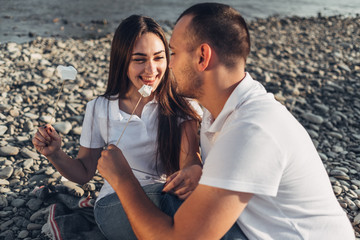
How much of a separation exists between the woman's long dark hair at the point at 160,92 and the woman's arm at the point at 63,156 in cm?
56

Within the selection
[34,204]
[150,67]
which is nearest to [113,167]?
[150,67]

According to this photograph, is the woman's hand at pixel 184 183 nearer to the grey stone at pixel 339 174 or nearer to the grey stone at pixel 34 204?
the grey stone at pixel 34 204

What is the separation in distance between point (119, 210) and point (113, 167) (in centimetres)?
60

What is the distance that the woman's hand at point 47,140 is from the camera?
300cm

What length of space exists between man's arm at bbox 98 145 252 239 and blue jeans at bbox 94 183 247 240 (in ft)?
1.16

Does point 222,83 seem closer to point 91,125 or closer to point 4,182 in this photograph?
point 91,125

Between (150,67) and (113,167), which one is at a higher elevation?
(150,67)

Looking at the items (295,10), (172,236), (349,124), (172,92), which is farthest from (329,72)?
(295,10)

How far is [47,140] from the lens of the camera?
307 cm

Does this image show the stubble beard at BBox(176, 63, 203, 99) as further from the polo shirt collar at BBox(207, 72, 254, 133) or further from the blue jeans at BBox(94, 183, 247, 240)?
the blue jeans at BBox(94, 183, 247, 240)

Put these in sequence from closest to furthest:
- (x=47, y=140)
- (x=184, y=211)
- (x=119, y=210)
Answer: (x=184, y=211), (x=119, y=210), (x=47, y=140)

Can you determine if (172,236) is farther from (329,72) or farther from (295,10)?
(295,10)

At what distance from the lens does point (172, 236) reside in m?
2.10

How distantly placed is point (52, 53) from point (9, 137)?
153 inches
